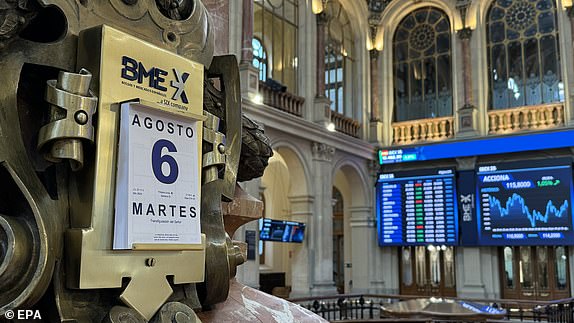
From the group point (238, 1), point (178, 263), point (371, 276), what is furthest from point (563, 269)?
point (178, 263)

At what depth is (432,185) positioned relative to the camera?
52.3 ft

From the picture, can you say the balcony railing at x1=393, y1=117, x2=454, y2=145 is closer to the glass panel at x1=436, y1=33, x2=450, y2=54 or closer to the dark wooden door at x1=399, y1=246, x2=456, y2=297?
the glass panel at x1=436, y1=33, x2=450, y2=54

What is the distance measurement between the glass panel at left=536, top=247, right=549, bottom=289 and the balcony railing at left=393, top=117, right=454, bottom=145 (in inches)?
152

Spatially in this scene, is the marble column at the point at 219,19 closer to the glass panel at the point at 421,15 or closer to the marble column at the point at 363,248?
the marble column at the point at 363,248

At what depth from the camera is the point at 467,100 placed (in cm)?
1606

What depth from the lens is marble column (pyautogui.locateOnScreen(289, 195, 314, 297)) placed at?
555 inches

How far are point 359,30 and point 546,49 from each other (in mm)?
5252

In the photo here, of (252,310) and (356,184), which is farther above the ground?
(356,184)

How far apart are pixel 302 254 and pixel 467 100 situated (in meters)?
6.30

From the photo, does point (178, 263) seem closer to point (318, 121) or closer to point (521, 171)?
point (318, 121)

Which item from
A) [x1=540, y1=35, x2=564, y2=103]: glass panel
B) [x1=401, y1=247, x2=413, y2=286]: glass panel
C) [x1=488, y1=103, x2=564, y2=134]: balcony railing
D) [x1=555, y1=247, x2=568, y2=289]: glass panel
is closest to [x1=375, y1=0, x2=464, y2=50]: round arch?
[x1=540, y1=35, x2=564, y2=103]: glass panel

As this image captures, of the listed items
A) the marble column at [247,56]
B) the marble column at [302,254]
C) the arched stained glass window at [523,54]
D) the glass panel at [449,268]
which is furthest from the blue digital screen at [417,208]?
the marble column at [247,56]

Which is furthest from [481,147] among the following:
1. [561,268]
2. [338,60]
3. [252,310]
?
[252,310]

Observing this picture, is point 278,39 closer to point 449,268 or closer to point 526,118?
point 526,118
